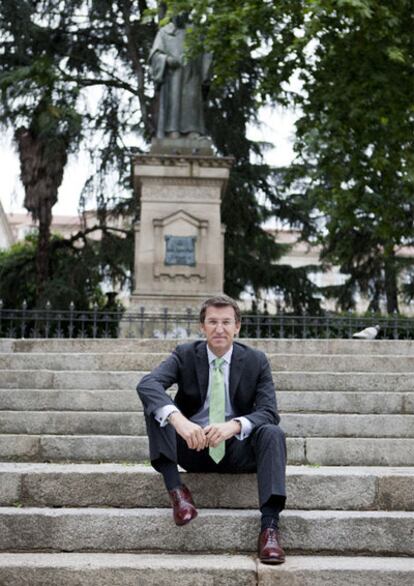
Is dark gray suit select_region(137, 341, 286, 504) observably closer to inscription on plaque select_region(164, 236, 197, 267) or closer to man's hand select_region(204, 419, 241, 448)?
man's hand select_region(204, 419, 241, 448)

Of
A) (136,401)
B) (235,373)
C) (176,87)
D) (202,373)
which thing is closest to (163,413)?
(202,373)

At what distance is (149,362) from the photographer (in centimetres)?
764

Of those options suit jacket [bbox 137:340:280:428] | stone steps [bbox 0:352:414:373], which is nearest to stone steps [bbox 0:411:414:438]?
stone steps [bbox 0:352:414:373]

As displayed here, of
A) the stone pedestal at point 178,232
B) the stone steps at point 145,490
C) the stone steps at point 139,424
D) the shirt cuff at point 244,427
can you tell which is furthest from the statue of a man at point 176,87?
the shirt cuff at point 244,427

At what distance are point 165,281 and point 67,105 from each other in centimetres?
739

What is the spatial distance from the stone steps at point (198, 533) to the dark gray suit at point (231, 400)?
13.3 inches

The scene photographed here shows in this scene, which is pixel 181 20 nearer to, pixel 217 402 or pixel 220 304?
pixel 220 304

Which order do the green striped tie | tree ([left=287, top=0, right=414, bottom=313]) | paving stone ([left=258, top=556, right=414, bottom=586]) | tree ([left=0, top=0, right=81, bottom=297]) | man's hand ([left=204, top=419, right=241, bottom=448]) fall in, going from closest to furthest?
paving stone ([left=258, top=556, right=414, bottom=586]) → man's hand ([left=204, top=419, right=241, bottom=448]) → the green striped tie → tree ([left=287, top=0, right=414, bottom=313]) → tree ([left=0, top=0, right=81, bottom=297])

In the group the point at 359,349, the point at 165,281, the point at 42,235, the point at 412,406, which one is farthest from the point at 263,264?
the point at 412,406

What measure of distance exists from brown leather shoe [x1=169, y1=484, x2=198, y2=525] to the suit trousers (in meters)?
0.17

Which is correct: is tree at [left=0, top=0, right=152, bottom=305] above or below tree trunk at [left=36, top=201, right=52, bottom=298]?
above

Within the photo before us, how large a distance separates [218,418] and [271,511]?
2.06ft

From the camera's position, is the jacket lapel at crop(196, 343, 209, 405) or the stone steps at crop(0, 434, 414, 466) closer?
the jacket lapel at crop(196, 343, 209, 405)

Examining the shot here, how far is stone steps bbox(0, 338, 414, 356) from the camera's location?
27.8 feet
